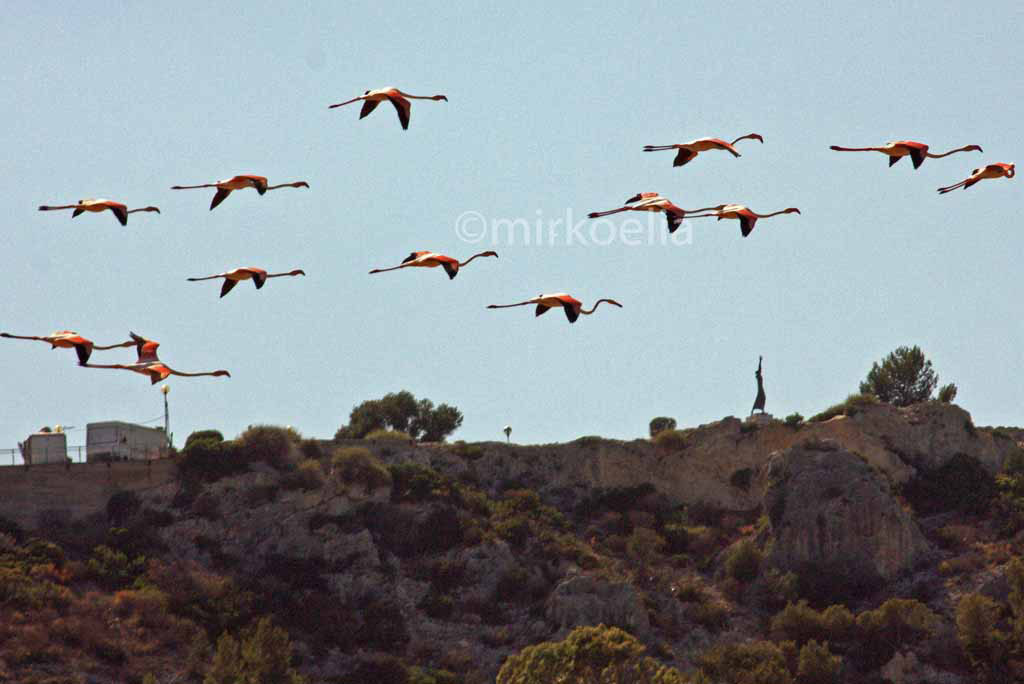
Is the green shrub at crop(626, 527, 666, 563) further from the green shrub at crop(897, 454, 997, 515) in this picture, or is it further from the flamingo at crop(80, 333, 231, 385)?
the flamingo at crop(80, 333, 231, 385)

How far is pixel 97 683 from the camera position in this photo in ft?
237

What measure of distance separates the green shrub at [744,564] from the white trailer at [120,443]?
28.5 metres

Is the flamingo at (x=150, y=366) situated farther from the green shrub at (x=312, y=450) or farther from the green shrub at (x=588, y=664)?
the green shrub at (x=312, y=450)

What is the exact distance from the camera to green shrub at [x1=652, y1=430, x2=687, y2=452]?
10081 centimetres

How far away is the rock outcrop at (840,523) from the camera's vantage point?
8906cm

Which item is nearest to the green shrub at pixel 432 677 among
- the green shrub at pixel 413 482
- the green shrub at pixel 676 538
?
the green shrub at pixel 413 482

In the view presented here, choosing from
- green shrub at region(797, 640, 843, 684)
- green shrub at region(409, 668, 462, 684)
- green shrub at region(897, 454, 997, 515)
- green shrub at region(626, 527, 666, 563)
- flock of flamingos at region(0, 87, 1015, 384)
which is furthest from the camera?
green shrub at region(897, 454, 997, 515)

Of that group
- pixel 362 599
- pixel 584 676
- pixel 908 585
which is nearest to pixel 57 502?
pixel 362 599

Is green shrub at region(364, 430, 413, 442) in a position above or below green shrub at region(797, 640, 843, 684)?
above

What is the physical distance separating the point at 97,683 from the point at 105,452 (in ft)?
73.2

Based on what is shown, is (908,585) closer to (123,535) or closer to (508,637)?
(508,637)

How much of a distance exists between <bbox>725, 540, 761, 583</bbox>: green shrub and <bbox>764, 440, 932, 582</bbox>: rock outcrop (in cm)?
81

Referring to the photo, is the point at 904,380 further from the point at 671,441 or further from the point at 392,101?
the point at 392,101

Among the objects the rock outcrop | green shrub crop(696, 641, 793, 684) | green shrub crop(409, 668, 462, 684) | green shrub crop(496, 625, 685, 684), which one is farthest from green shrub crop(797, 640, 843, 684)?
green shrub crop(409, 668, 462, 684)
